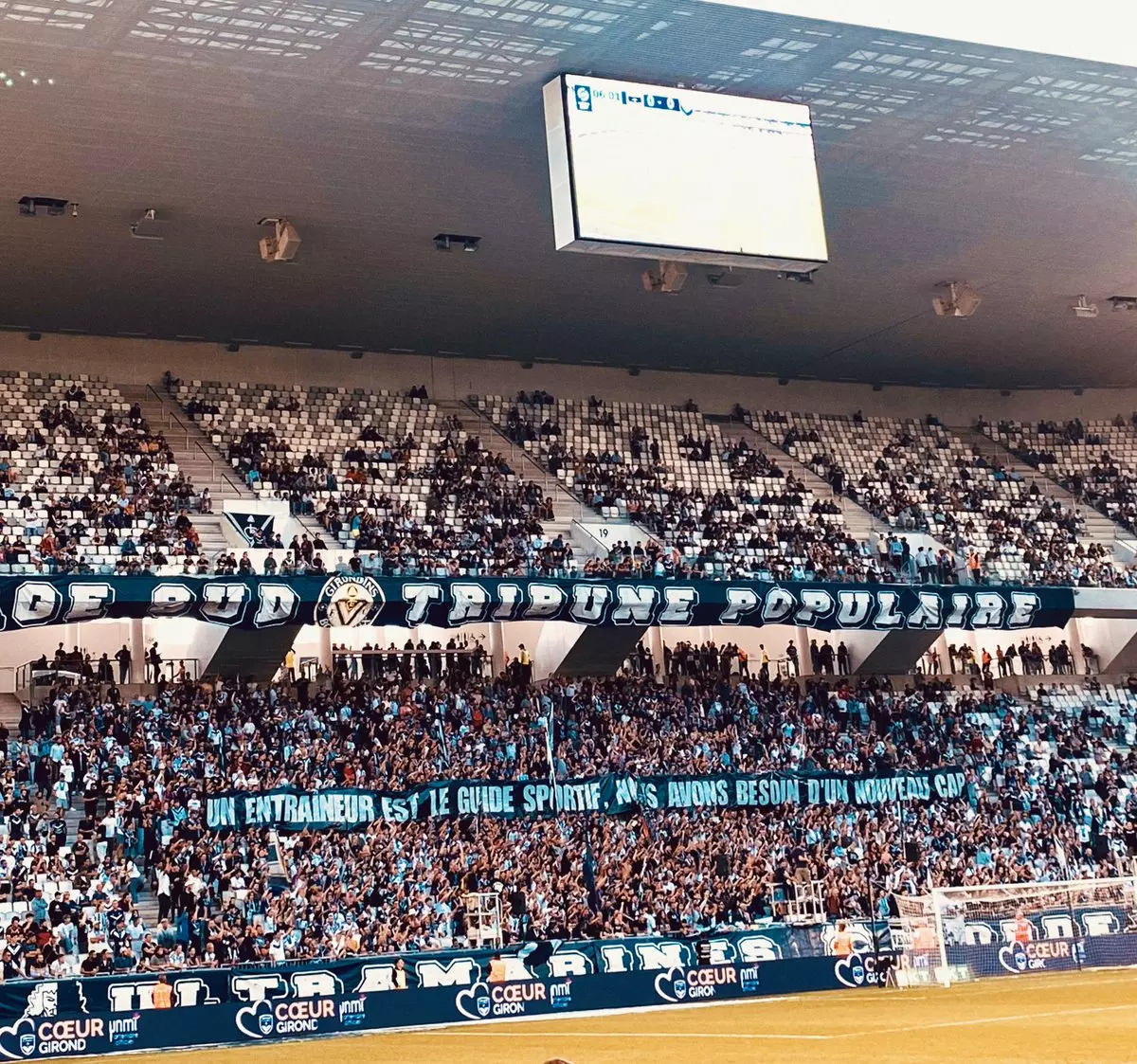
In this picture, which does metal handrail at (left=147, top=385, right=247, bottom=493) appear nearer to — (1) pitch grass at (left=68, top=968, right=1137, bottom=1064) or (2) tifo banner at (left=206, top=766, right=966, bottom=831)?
(2) tifo banner at (left=206, top=766, right=966, bottom=831)

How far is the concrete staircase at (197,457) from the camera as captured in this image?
40625 millimetres

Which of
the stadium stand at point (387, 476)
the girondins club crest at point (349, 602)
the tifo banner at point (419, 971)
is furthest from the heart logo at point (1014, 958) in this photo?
the stadium stand at point (387, 476)

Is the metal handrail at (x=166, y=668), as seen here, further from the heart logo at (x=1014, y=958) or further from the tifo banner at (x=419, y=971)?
the heart logo at (x=1014, y=958)

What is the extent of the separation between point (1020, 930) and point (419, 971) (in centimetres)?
1186

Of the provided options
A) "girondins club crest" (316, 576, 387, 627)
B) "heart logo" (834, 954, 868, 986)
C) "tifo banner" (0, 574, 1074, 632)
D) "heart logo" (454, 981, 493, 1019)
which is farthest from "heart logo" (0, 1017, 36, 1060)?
"girondins club crest" (316, 576, 387, 627)

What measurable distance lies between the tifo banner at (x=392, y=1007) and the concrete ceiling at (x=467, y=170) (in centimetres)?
1635

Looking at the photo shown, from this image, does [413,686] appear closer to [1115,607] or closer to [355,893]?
[355,893]

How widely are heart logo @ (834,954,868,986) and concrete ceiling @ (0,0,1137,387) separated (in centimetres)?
1681

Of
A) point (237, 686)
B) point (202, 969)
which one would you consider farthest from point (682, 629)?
point (202, 969)

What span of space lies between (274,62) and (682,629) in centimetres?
2389

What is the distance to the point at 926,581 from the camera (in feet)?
153

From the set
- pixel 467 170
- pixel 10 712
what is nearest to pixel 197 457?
pixel 10 712

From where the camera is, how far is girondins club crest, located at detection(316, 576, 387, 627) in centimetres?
3712

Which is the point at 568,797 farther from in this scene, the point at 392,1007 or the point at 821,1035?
the point at 821,1035
